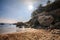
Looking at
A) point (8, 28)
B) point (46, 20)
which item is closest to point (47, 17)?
point (46, 20)

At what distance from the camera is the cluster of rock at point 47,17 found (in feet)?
15.9

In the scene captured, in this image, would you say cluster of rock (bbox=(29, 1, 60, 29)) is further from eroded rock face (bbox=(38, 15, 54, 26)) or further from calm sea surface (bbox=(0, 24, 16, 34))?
calm sea surface (bbox=(0, 24, 16, 34))

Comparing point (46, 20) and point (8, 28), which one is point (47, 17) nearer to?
point (46, 20)

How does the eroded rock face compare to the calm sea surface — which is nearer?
the calm sea surface

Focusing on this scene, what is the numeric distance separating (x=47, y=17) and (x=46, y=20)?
0.53 ft

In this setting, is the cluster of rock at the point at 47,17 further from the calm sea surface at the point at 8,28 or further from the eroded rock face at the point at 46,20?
the calm sea surface at the point at 8,28

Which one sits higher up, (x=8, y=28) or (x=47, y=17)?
(x=47, y=17)

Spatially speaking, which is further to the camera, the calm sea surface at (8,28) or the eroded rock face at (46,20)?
the eroded rock face at (46,20)

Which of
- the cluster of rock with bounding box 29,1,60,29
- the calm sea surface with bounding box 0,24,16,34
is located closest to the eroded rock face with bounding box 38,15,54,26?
the cluster of rock with bounding box 29,1,60,29

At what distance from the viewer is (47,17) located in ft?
16.4

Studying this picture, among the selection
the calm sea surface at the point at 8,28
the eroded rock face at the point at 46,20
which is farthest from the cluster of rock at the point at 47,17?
the calm sea surface at the point at 8,28

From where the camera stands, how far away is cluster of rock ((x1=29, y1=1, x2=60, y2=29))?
4.84 m

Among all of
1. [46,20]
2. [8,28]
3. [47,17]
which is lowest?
[8,28]

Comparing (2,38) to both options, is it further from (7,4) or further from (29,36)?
(7,4)
